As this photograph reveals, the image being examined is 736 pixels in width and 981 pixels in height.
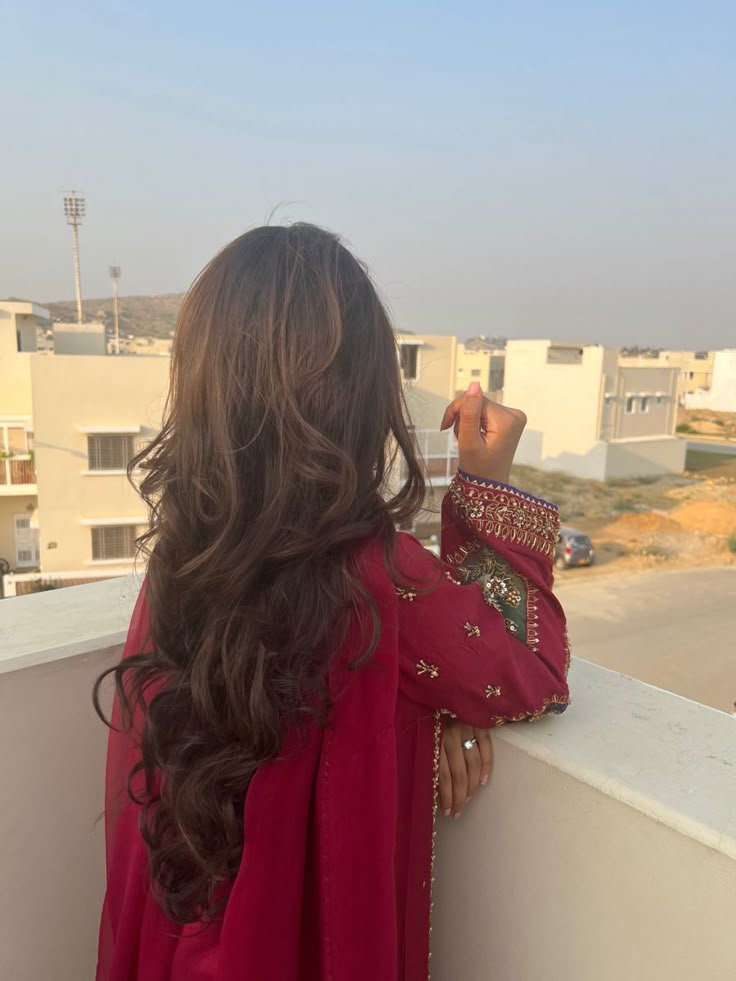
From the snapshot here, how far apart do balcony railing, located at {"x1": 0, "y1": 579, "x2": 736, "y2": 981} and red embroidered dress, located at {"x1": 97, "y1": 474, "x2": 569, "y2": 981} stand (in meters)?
0.10

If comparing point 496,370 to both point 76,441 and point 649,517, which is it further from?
point 76,441

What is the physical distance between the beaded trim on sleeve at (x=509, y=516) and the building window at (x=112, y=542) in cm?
1154

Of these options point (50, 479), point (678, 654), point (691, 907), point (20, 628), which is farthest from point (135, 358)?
point (691, 907)

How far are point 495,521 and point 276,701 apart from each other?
1.01ft

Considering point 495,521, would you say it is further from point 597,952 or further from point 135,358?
point 135,358

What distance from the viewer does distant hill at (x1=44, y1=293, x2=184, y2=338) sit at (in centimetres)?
3959

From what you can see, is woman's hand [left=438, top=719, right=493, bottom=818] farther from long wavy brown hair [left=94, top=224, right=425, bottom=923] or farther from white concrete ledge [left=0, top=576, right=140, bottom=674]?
white concrete ledge [left=0, top=576, right=140, bottom=674]

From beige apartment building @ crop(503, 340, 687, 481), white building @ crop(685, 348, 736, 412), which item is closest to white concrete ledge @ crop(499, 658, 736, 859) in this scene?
beige apartment building @ crop(503, 340, 687, 481)

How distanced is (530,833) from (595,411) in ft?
69.1

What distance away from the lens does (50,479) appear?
1121 cm

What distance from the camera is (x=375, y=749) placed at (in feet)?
2.24

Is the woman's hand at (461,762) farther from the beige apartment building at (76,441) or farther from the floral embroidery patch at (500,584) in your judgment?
the beige apartment building at (76,441)

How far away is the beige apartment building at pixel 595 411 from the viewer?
67.7ft

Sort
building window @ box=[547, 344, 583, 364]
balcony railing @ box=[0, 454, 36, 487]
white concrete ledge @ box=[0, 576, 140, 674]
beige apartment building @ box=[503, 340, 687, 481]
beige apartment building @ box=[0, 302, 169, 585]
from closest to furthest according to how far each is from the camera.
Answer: white concrete ledge @ box=[0, 576, 140, 674], beige apartment building @ box=[0, 302, 169, 585], balcony railing @ box=[0, 454, 36, 487], beige apartment building @ box=[503, 340, 687, 481], building window @ box=[547, 344, 583, 364]
